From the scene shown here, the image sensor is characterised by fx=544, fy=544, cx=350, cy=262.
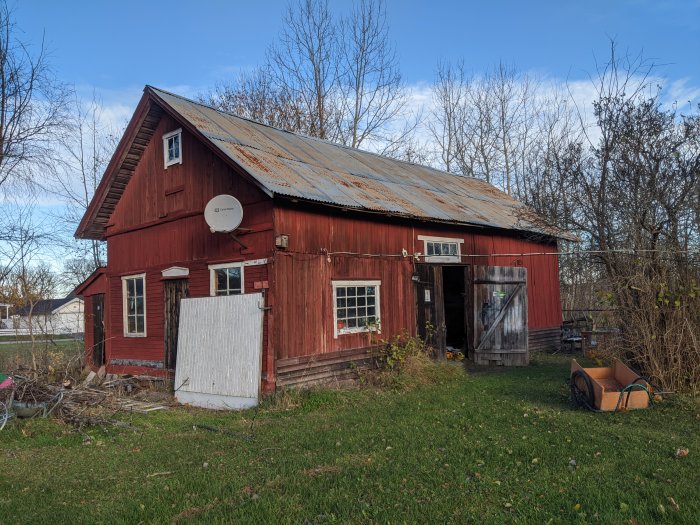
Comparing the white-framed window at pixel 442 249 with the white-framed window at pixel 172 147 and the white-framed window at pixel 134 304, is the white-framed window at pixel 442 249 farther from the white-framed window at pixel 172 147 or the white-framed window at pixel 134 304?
the white-framed window at pixel 134 304

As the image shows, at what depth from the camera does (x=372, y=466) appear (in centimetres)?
539

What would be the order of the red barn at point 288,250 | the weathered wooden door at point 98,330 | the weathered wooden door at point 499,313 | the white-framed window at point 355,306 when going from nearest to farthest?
the red barn at point 288,250 → the white-framed window at point 355,306 → the weathered wooden door at point 499,313 → the weathered wooden door at point 98,330

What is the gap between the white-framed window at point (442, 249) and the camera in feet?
40.8

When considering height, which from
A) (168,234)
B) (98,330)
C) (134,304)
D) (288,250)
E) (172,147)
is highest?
(172,147)

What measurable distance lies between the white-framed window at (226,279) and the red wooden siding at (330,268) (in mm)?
1138

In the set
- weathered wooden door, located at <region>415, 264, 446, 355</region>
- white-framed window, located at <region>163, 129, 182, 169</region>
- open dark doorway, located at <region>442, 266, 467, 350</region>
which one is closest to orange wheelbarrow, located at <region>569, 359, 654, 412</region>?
weathered wooden door, located at <region>415, 264, 446, 355</region>

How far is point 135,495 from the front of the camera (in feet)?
16.1

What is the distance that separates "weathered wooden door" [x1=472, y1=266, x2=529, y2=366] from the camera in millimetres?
12812

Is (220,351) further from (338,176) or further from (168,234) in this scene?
(338,176)

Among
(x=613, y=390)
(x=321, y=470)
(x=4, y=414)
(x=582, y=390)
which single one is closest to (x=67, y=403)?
(x=4, y=414)

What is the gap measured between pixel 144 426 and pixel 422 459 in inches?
173

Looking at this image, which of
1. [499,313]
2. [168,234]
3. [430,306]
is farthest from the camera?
[499,313]

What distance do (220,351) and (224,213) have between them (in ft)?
7.98

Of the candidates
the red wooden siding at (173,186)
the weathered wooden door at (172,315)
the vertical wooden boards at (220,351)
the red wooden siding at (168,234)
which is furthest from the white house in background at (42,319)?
the vertical wooden boards at (220,351)
